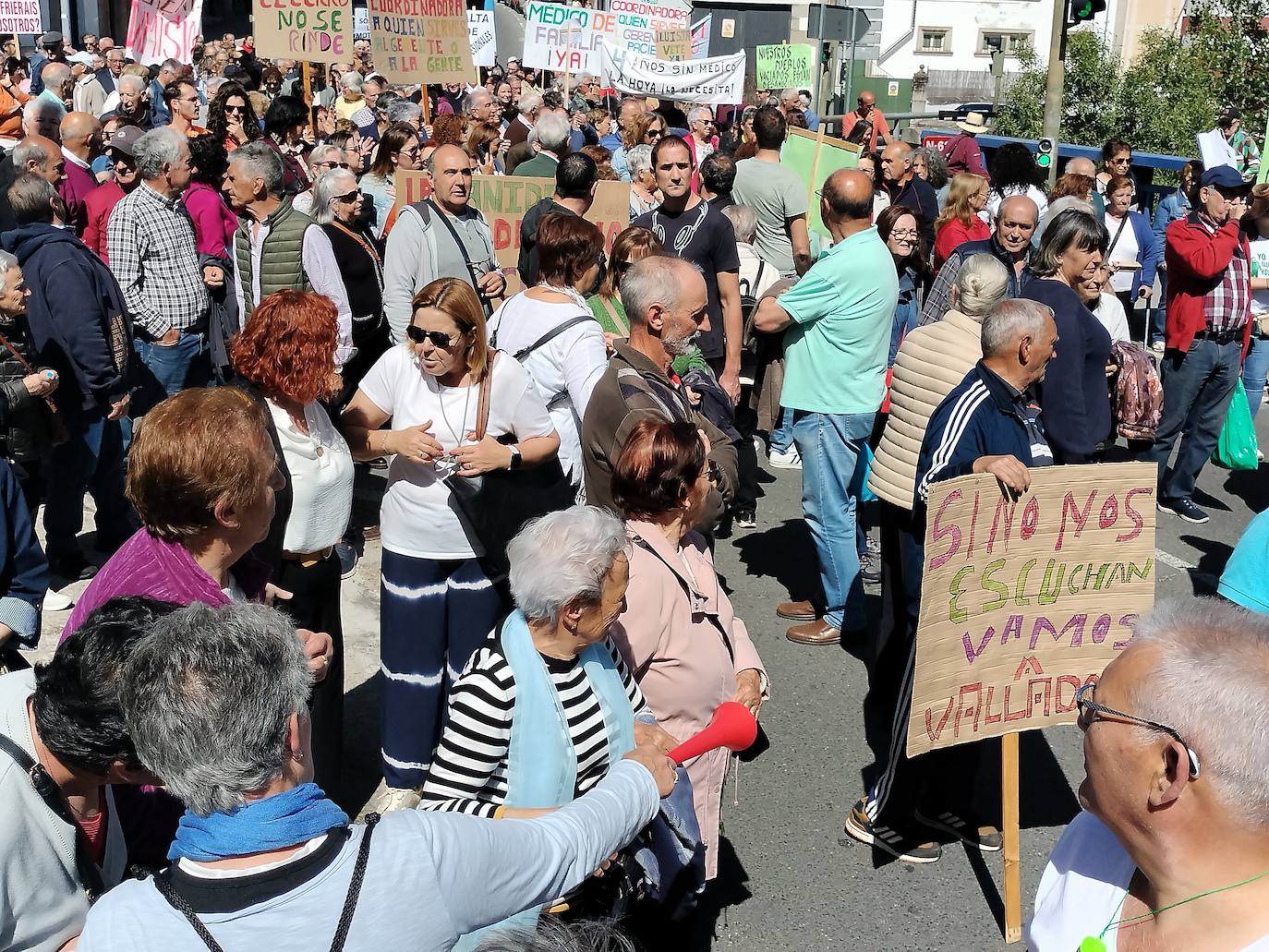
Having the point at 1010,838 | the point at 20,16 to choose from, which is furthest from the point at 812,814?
Result: the point at 20,16

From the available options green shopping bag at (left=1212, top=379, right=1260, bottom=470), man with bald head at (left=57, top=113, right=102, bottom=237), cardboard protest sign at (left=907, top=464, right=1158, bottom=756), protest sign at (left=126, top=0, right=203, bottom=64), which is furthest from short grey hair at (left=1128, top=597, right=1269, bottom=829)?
protest sign at (left=126, top=0, right=203, bottom=64)

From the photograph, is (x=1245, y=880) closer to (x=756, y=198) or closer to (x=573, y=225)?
(x=573, y=225)

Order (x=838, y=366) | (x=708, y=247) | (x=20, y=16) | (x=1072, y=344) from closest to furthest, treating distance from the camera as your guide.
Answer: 1. (x=1072, y=344)
2. (x=838, y=366)
3. (x=708, y=247)
4. (x=20, y=16)

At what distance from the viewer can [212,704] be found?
1.82 m

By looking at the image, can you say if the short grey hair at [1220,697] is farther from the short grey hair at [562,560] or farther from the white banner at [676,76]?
the white banner at [676,76]

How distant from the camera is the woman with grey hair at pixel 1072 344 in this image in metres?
4.73

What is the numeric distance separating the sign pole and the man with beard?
3.67 feet

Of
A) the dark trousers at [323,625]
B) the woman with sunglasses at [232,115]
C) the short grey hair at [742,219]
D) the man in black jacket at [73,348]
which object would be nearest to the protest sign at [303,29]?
the woman with sunglasses at [232,115]

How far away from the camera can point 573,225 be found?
4.95 m

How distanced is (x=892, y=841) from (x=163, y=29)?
12180 millimetres

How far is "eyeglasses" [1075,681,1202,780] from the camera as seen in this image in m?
1.78

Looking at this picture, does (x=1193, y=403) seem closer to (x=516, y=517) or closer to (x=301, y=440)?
(x=516, y=517)

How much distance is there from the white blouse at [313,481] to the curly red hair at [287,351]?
92 millimetres

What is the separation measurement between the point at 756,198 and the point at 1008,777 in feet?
17.2
